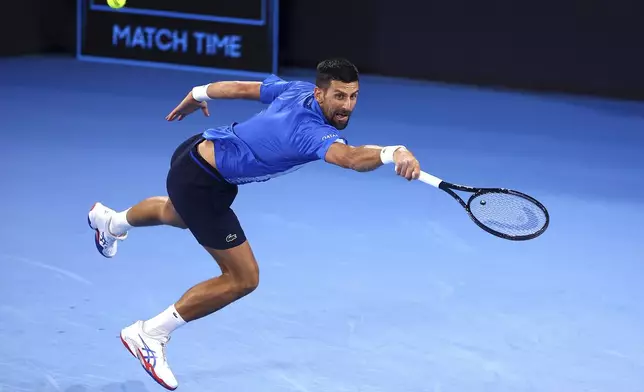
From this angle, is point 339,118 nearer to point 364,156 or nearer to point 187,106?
point 364,156

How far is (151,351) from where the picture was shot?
555cm

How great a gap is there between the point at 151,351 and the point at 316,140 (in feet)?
4.80

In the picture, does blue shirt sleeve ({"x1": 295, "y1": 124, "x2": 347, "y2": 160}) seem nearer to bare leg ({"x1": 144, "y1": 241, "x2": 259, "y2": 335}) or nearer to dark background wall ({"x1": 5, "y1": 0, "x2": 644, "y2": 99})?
bare leg ({"x1": 144, "y1": 241, "x2": 259, "y2": 335})

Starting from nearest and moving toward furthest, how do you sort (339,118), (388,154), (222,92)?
(388,154) < (339,118) < (222,92)

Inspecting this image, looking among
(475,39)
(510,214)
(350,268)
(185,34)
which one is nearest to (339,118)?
(510,214)

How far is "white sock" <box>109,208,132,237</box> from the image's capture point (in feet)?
21.4

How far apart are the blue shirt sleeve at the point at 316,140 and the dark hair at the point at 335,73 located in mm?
242

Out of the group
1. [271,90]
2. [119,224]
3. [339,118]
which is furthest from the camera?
[119,224]

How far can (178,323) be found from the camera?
5.68 m

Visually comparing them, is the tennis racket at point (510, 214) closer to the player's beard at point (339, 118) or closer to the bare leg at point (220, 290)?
the player's beard at point (339, 118)

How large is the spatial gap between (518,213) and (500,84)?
8971 millimetres

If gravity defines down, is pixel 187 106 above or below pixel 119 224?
above

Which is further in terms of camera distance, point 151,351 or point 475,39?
point 475,39

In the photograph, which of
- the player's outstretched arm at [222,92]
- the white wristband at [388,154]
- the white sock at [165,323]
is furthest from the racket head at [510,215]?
the white sock at [165,323]
